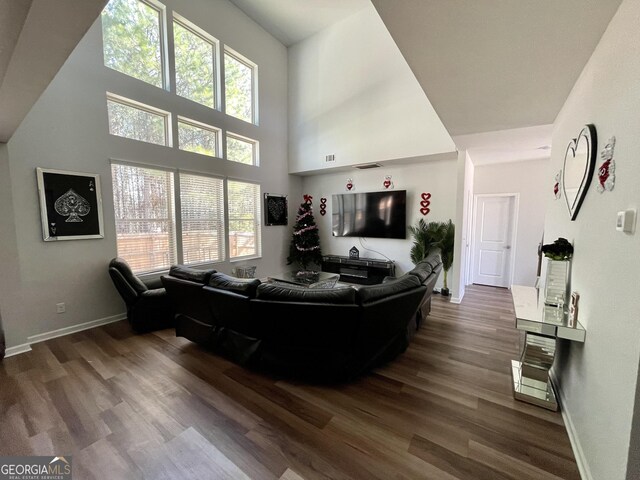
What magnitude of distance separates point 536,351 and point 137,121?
18.7 feet

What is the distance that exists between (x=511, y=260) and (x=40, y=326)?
7.77 metres

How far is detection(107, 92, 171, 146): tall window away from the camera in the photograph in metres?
3.72

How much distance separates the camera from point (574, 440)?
166cm

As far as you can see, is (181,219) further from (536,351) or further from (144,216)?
(536,351)

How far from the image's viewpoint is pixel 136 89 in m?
3.85

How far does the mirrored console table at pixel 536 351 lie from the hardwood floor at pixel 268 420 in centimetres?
10

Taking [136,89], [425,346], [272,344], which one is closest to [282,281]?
[272,344]

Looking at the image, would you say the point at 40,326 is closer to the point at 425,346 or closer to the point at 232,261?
the point at 232,261

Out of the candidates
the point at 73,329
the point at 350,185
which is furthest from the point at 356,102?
the point at 73,329

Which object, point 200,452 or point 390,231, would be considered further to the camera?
point 390,231

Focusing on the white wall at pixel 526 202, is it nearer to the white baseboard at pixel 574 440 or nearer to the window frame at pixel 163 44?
the white baseboard at pixel 574 440

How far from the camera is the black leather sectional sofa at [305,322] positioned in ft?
7.00

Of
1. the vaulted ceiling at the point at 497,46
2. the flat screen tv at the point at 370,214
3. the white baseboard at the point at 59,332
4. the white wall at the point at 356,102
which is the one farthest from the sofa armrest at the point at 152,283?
the vaulted ceiling at the point at 497,46

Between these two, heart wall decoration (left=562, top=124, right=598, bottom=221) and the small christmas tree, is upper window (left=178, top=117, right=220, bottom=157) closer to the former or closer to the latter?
the small christmas tree
